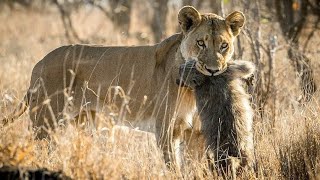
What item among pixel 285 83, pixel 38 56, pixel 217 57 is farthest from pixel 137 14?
pixel 217 57

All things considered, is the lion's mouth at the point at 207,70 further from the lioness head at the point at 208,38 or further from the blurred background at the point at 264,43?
the blurred background at the point at 264,43

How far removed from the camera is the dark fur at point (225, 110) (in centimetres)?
472

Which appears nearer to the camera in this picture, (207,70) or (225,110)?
(225,110)

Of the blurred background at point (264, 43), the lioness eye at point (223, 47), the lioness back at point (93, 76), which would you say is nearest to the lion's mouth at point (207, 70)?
the lioness eye at point (223, 47)

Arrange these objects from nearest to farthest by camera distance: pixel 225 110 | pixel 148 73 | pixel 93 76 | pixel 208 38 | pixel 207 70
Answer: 1. pixel 225 110
2. pixel 207 70
3. pixel 208 38
4. pixel 148 73
5. pixel 93 76

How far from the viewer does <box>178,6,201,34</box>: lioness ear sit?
552cm

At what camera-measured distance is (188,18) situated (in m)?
5.57

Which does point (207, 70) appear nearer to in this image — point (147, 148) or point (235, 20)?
point (235, 20)

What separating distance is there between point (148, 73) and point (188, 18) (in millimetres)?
662

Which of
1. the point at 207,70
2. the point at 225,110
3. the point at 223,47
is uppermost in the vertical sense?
the point at 223,47

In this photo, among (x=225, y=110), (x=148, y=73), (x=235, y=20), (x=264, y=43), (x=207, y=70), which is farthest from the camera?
(x=264, y=43)

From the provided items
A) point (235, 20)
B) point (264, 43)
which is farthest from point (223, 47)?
point (264, 43)

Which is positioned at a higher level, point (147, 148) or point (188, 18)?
point (188, 18)

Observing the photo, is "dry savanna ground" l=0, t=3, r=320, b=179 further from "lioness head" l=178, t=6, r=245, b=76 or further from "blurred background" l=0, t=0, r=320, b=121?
"lioness head" l=178, t=6, r=245, b=76
